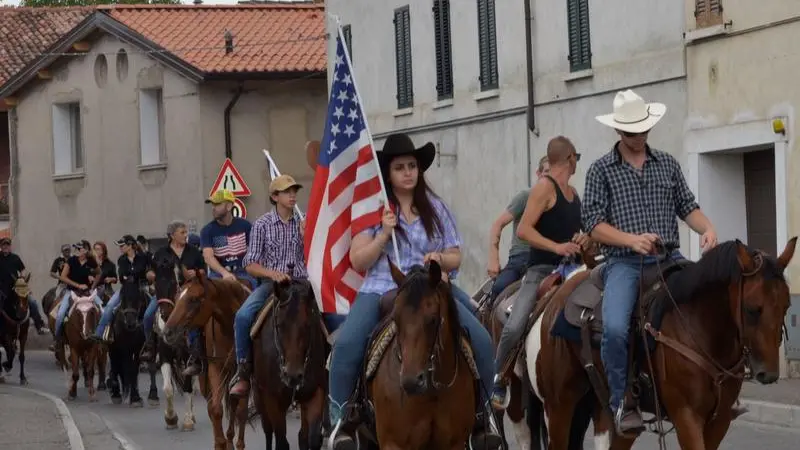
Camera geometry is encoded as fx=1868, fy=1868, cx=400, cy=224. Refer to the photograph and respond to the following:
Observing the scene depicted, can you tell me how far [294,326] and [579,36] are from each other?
1527cm

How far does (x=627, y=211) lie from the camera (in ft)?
35.5

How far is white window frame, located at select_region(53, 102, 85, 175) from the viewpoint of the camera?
50844 millimetres

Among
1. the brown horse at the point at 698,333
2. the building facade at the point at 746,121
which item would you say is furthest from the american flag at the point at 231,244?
the building facade at the point at 746,121

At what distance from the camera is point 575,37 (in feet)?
93.4

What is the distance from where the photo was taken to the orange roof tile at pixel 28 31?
58.1 m

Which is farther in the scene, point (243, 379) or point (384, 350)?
point (243, 379)

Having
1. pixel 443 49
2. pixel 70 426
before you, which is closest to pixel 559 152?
pixel 70 426

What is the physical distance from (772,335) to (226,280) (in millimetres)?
7687

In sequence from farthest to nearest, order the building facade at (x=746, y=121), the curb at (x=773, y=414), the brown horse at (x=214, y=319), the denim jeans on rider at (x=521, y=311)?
the building facade at (x=746, y=121)
the curb at (x=773, y=414)
the brown horse at (x=214, y=319)
the denim jeans on rider at (x=521, y=311)

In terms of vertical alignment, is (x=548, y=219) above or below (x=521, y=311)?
above

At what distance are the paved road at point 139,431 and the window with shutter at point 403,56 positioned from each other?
31.7 ft

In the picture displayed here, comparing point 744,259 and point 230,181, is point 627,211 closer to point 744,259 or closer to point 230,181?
Answer: point 744,259

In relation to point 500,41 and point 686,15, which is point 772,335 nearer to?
point 686,15

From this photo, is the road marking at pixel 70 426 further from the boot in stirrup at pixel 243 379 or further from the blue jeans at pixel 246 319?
the blue jeans at pixel 246 319
